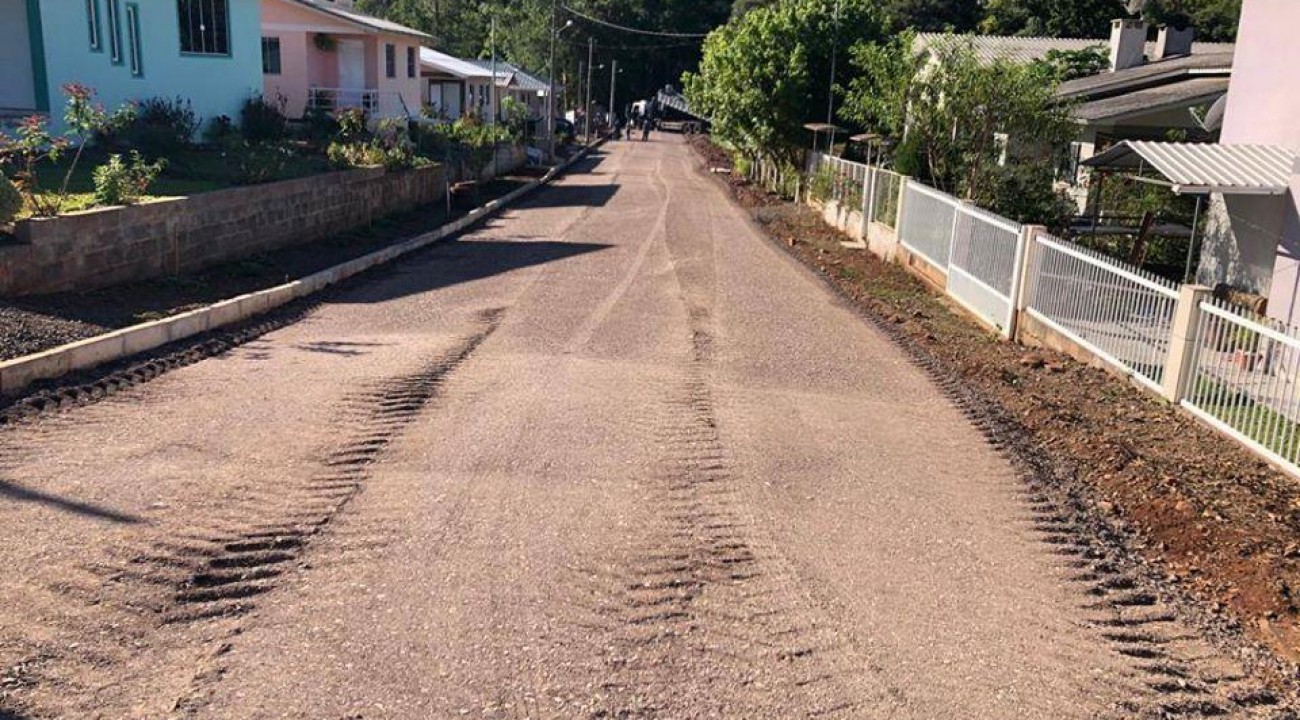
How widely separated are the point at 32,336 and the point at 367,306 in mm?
4482

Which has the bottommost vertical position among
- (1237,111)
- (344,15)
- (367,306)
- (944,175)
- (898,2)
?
(367,306)

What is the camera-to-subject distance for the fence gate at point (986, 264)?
13047mm

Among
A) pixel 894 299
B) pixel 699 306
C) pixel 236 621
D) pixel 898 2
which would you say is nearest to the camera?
pixel 236 621

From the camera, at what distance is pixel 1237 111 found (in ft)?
42.3

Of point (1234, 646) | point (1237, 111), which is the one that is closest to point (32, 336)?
point (1234, 646)

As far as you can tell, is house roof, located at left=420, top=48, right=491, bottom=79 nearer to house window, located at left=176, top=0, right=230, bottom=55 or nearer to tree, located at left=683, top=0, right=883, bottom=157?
tree, located at left=683, top=0, right=883, bottom=157

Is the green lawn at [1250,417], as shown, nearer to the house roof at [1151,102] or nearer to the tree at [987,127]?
the tree at [987,127]

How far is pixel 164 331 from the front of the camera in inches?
420

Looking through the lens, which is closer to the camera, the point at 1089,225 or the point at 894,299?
the point at 894,299

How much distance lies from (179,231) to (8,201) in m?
3.05

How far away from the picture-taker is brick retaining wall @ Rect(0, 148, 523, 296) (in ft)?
36.8

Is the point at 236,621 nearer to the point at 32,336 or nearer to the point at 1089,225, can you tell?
the point at 32,336

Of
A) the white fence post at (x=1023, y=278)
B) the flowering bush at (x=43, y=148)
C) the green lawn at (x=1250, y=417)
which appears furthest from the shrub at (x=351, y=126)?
the green lawn at (x=1250, y=417)

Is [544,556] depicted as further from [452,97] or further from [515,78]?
[515,78]
